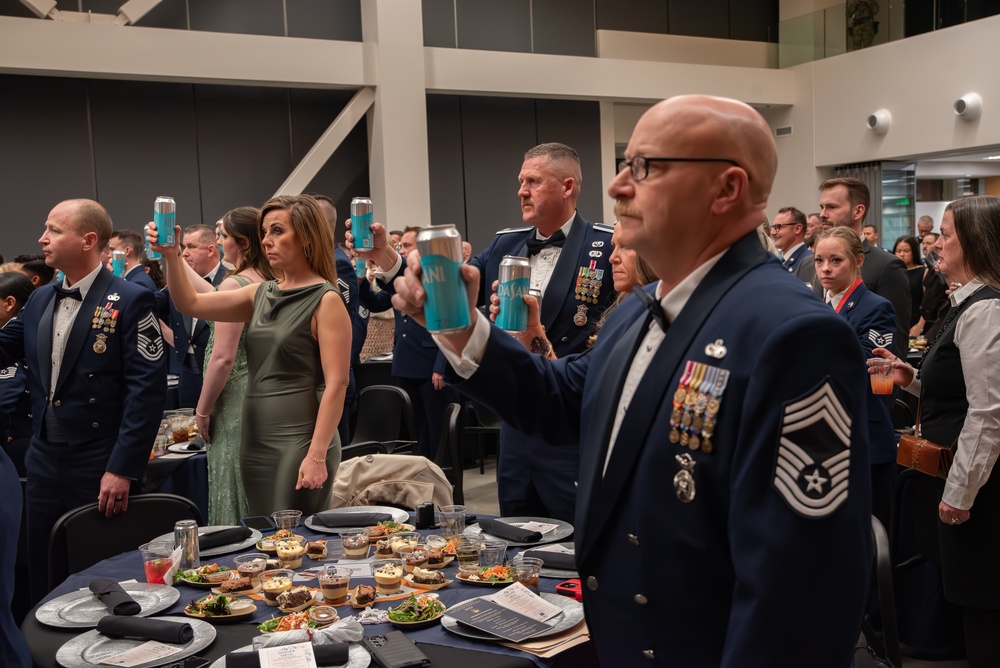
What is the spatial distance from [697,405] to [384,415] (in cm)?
365

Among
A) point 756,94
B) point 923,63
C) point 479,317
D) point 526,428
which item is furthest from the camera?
point 756,94

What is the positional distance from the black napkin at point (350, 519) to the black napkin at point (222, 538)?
24 cm

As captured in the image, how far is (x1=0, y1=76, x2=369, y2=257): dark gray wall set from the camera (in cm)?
953

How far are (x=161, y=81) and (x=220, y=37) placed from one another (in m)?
0.89

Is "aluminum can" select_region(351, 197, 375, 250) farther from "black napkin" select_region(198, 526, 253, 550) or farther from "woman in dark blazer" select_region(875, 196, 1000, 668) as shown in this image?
"woman in dark blazer" select_region(875, 196, 1000, 668)

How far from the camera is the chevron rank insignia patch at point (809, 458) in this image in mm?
1224

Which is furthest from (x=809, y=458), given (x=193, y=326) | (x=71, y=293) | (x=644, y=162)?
(x=193, y=326)

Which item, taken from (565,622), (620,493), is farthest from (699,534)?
(565,622)

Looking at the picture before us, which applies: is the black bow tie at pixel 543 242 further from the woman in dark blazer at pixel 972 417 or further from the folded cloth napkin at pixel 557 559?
the folded cloth napkin at pixel 557 559

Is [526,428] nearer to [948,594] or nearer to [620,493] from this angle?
[620,493]

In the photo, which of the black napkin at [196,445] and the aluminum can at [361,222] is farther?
the black napkin at [196,445]

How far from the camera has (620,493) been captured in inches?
56.4

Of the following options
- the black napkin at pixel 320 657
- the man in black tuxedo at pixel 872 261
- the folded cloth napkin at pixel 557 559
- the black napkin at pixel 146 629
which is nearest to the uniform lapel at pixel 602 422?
the black napkin at pixel 320 657

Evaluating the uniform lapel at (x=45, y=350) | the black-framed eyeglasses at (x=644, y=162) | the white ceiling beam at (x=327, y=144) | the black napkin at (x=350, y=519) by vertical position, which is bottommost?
the black napkin at (x=350, y=519)
